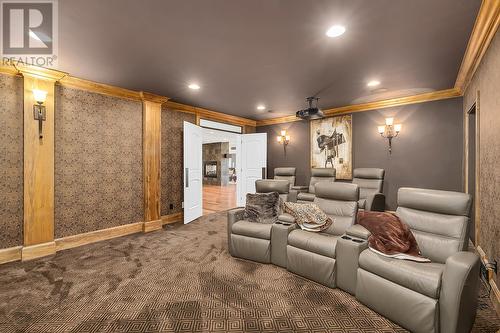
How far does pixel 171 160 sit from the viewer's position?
198 inches

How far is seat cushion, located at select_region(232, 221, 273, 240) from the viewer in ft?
9.69

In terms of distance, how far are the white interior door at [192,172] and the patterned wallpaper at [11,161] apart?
95.8 inches

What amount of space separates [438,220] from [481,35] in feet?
6.18

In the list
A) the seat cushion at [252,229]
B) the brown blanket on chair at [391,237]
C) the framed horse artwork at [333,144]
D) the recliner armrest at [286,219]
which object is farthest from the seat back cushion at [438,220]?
the framed horse artwork at [333,144]

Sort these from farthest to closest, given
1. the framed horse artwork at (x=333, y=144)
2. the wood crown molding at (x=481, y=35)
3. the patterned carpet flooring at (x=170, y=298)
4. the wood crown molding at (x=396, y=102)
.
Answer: the framed horse artwork at (x=333, y=144) → the wood crown molding at (x=396, y=102) → the wood crown molding at (x=481, y=35) → the patterned carpet flooring at (x=170, y=298)

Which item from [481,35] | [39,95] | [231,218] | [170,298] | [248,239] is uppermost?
[481,35]

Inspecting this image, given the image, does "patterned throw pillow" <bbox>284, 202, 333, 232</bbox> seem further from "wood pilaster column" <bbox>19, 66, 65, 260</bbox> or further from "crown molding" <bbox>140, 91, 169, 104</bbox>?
"wood pilaster column" <bbox>19, 66, 65, 260</bbox>

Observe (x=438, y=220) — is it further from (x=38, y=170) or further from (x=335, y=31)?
(x=38, y=170)

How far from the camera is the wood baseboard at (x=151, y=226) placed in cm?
439

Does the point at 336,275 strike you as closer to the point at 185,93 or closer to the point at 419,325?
the point at 419,325

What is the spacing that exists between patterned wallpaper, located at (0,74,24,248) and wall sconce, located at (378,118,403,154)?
6.13 meters

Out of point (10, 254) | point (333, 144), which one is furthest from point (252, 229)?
point (333, 144)

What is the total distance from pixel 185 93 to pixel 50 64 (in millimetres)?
1924

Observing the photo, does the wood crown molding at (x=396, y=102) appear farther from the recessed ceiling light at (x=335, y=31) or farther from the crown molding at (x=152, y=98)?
the crown molding at (x=152, y=98)
